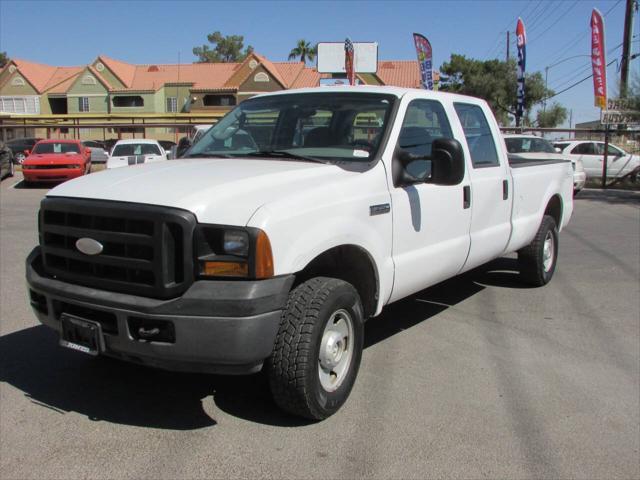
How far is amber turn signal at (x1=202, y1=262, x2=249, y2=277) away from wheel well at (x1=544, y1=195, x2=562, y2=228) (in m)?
5.08

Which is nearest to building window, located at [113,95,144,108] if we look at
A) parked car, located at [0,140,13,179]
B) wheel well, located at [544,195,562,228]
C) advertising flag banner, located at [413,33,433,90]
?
parked car, located at [0,140,13,179]

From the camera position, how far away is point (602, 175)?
22.6 metres

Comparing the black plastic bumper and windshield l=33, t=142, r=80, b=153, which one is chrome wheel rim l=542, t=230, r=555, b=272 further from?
windshield l=33, t=142, r=80, b=153

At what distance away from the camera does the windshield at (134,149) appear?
19.8 m

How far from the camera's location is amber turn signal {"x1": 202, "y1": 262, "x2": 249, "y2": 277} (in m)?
3.27

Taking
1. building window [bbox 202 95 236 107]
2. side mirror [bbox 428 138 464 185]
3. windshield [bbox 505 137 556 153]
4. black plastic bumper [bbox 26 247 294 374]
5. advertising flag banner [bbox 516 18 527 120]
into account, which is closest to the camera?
black plastic bumper [bbox 26 247 294 374]

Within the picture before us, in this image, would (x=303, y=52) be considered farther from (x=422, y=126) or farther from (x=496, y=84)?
(x=422, y=126)

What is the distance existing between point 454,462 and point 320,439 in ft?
2.47

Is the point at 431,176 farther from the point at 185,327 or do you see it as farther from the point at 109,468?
the point at 109,468

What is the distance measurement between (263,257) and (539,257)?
4633 millimetres

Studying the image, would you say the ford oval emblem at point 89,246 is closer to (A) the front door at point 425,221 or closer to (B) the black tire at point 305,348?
(B) the black tire at point 305,348

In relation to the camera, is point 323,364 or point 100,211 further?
point 323,364

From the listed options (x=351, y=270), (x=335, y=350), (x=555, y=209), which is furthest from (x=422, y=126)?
(x=555, y=209)

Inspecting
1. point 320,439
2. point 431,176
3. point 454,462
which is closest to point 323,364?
point 320,439
